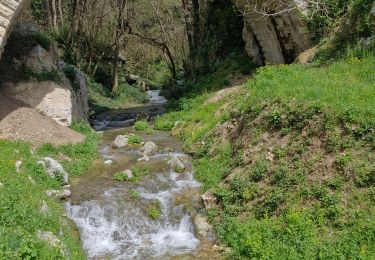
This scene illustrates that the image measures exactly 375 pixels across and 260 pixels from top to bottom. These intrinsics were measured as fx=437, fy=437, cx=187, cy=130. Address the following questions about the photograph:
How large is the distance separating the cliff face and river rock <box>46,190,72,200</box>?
448 inches

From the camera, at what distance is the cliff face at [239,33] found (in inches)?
731

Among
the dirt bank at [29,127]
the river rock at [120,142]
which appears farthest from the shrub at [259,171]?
the dirt bank at [29,127]

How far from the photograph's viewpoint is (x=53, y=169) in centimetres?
1177

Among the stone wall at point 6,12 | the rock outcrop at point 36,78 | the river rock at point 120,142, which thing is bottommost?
the river rock at point 120,142

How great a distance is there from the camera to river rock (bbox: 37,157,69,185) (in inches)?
460

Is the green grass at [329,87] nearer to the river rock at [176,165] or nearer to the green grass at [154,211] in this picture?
the river rock at [176,165]

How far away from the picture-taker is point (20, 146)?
42.2 ft

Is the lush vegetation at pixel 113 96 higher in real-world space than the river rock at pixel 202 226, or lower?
higher

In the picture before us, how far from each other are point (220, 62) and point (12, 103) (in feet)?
38.5

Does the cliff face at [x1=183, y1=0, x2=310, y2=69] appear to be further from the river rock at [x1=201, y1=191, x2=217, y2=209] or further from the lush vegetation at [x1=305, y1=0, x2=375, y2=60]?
the river rock at [x1=201, y1=191, x2=217, y2=209]

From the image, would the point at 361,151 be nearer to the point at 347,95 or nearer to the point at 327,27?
the point at 347,95

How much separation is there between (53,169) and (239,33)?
48.6 ft

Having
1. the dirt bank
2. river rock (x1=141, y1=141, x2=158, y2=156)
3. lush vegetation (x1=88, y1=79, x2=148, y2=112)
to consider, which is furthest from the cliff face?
the dirt bank

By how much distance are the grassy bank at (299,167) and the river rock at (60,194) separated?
359 centimetres
